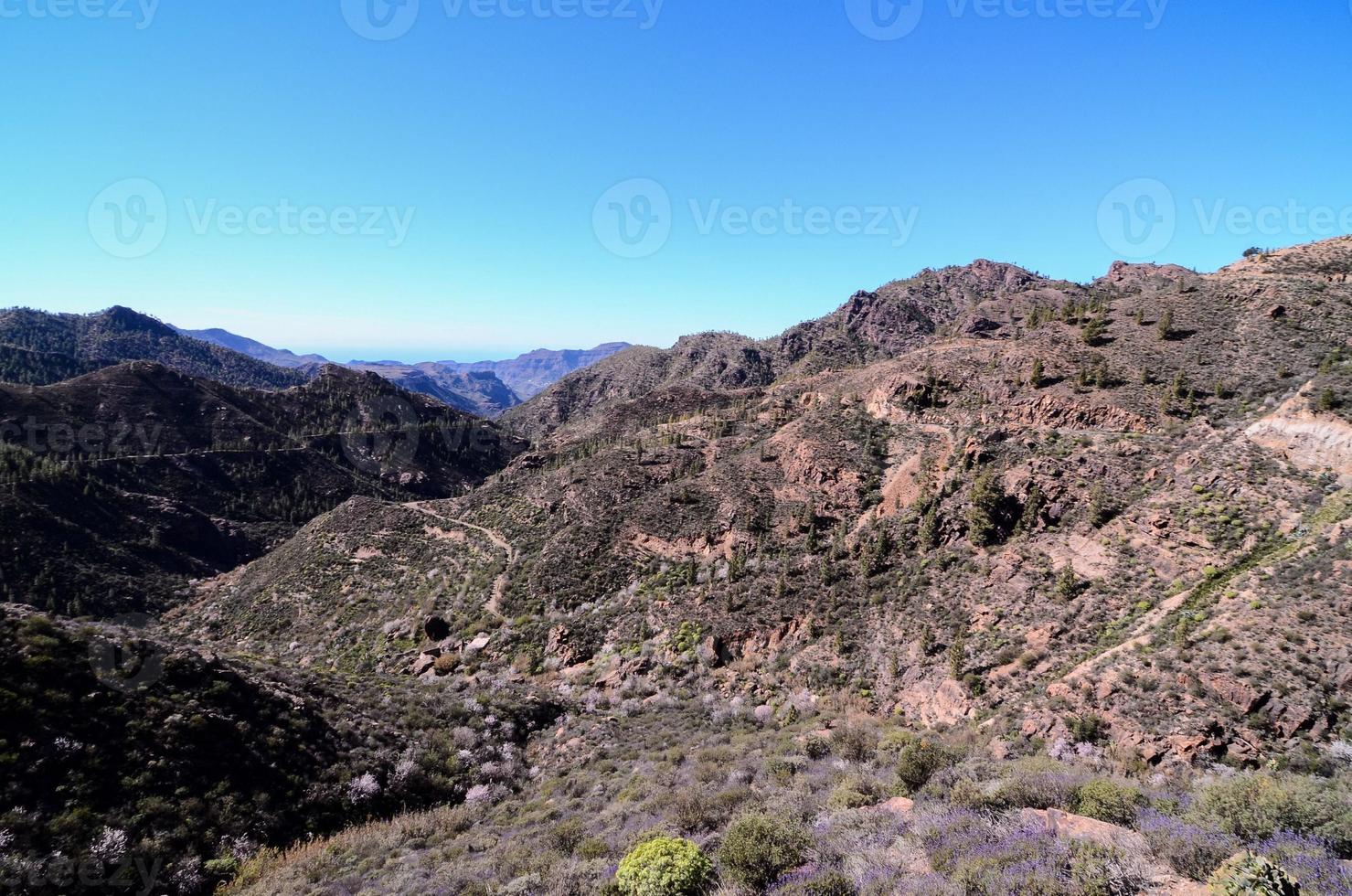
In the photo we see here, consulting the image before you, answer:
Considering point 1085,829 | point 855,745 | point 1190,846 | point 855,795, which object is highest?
point 1190,846

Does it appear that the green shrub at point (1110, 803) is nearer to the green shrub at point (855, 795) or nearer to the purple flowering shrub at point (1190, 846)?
the purple flowering shrub at point (1190, 846)

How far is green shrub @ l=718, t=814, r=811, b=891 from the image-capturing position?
7.55 metres

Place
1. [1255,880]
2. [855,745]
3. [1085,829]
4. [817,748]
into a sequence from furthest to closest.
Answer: [817,748] < [855,745] < [1085,829] < [1255,880]

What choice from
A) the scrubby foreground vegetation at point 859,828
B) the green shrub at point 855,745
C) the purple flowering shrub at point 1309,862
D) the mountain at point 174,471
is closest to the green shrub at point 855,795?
the scrubby foreground vegetation at point 859,828

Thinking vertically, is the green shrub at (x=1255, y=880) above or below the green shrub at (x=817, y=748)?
above

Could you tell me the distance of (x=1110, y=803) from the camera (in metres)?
7.78

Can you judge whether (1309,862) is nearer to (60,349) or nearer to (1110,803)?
(1110,803)

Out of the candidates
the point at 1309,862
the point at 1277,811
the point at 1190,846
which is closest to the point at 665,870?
the point at 1190,846

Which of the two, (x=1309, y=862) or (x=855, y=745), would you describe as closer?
(x=1309, y=862)

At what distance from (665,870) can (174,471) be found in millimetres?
91885

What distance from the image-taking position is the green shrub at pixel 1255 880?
4992mm

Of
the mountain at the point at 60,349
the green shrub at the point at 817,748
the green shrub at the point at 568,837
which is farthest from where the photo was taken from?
the mountain at the point at 60,349

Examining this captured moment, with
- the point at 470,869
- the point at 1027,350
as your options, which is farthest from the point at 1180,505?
the point at 470,869

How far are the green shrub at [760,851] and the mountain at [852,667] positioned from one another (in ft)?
0.15
